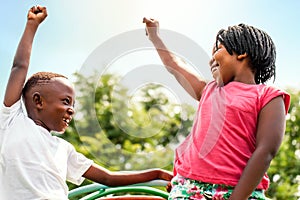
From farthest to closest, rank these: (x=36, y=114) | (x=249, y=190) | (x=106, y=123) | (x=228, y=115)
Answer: (x=106, y=123), (x=36, y=114), (x=228, y=115), (x=249, y=190)

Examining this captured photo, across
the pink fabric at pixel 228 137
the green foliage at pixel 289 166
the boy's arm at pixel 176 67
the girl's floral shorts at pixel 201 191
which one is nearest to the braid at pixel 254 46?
the pink fabric at pixel 228 137

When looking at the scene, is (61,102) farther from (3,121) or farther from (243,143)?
(243,143)

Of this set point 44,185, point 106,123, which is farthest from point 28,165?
point 106,123

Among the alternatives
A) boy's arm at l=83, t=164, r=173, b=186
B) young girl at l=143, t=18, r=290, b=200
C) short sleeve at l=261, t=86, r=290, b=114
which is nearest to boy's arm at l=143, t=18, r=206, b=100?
young girl at l=143, t=18, r=290, b=200

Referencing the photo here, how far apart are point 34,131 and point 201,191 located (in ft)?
2.57

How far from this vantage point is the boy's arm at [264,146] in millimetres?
2139

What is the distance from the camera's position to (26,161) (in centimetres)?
244

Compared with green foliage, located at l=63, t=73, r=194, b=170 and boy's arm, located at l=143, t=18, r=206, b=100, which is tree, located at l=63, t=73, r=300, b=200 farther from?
boy's arm, located at l=143, t=18, r=206, b=100

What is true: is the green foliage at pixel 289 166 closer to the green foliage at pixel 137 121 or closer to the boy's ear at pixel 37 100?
the green foliage at pixel 137 121

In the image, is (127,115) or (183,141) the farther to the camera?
(127,115)

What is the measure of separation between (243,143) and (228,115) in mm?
124

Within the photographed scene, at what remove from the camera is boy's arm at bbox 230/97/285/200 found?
214 cm

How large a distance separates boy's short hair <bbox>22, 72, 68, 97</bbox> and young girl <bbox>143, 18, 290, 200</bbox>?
0.68 m

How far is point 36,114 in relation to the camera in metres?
2.61
